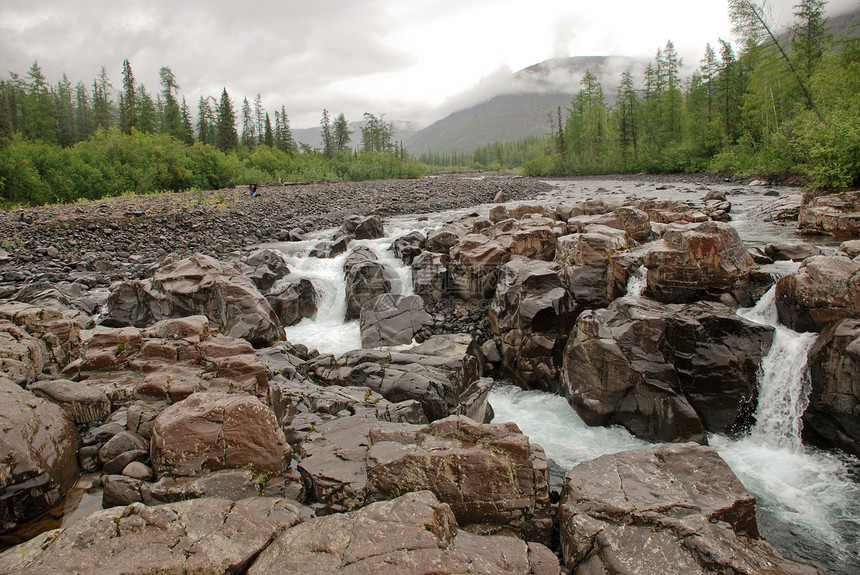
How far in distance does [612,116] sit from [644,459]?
81.8 m

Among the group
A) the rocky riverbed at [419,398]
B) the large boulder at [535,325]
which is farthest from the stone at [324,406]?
the large boulder at [535,325]

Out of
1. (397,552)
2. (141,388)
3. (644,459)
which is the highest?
(141,388)

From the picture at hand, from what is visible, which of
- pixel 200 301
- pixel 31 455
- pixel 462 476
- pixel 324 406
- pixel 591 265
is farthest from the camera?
pixel 200 301

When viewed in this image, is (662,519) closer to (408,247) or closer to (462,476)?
(462,476)

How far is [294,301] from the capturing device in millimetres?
16125

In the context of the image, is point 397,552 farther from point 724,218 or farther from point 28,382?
point 724,218

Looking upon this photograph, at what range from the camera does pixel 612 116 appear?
7681cm

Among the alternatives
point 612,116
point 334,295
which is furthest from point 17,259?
point 612,116

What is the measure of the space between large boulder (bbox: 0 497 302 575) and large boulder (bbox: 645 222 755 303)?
10044 mm

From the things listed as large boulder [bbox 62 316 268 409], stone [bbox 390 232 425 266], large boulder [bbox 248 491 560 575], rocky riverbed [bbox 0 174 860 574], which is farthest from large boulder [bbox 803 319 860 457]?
stone [bbox 390 232 425 266]

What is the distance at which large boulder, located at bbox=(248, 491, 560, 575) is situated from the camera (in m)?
3.88

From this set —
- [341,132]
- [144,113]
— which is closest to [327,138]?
[341,132]

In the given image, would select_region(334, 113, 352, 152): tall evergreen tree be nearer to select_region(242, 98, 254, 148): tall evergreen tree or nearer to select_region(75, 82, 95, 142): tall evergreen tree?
select_region(242, 98, 254, 148): tall evergreen tree

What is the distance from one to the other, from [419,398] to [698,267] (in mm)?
7421
